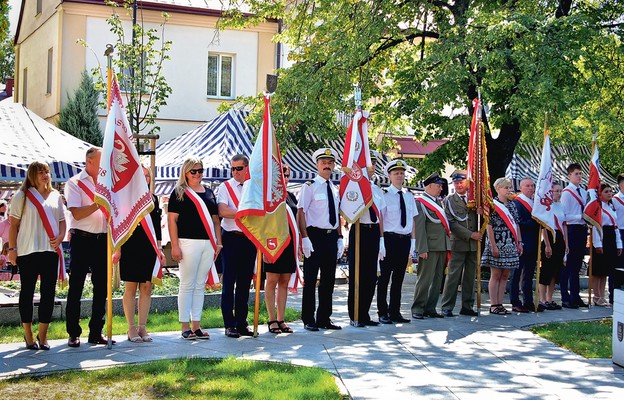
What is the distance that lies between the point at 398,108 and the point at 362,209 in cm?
703

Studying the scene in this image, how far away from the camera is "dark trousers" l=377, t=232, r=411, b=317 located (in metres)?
13.2

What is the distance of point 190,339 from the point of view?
10.9 metres

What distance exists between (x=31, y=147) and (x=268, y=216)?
818 cm

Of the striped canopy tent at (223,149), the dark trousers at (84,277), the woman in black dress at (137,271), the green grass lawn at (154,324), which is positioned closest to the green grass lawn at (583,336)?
the green grass lawn at (154,324)

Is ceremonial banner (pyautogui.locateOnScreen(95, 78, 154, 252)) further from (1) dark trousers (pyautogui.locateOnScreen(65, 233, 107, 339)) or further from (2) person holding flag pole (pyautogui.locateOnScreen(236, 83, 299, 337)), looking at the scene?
(2) person holding flag pole (pyautogui.locateOnScreen(236, 83, 299, 337))

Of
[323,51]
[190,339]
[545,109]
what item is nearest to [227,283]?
[190,339]

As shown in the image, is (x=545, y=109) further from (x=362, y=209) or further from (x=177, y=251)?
(x=177, y=251)

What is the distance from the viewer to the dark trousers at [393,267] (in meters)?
13.2

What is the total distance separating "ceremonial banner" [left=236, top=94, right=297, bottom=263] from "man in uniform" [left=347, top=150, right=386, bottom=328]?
4.48 feet

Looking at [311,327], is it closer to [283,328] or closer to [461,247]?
[283,328]

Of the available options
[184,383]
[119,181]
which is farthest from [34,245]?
[184,383]

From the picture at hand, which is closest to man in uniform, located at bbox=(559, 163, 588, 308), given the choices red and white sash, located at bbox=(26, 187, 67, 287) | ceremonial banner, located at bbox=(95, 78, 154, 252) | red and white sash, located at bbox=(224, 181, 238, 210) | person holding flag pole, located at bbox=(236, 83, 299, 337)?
person holding flag pole, located at bbox=(236, 83, 299, 337)

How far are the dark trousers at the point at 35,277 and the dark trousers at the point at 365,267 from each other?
4278 mm

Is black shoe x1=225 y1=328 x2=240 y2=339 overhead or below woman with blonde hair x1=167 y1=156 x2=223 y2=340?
below
